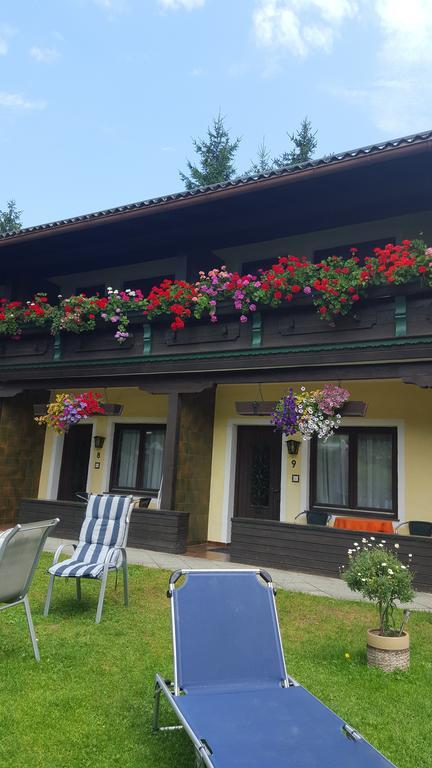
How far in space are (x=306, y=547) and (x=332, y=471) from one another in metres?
2.34

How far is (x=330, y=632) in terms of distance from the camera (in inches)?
204

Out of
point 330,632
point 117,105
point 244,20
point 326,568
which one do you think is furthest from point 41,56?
point 330,632

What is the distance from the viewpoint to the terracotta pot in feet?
13.8

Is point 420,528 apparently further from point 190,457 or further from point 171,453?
point 171,453

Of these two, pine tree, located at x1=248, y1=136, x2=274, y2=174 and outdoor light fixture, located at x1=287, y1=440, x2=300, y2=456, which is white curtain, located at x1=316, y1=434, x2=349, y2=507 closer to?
outdoor light fixture, located at x1=287, y1=440, x2=300, y2=456

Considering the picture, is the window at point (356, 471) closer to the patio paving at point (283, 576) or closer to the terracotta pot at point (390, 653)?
the patio paving at point (283, 576)

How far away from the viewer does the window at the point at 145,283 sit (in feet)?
39.3

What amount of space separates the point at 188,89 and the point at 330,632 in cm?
2327

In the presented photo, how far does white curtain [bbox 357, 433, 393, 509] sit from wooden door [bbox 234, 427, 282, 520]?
5.43 feet

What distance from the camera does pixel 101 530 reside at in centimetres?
614

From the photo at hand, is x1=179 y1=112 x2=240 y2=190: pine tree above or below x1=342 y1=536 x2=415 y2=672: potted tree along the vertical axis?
above

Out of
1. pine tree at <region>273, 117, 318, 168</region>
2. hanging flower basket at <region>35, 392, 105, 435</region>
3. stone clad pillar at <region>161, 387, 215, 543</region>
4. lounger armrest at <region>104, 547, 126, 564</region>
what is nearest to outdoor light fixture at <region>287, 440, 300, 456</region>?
stone clad pillar at <region>161, 387, 215, 543</region>

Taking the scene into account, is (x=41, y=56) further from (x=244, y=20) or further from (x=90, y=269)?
(x=90, y=269)

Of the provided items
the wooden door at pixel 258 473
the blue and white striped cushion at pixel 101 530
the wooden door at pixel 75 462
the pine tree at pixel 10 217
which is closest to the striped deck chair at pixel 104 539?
the blue and white striped cushion at pixel 101 530
